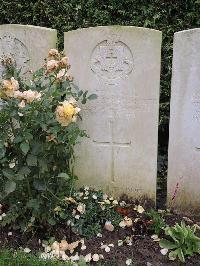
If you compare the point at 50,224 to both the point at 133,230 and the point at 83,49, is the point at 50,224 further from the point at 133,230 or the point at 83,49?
the point at 83,49

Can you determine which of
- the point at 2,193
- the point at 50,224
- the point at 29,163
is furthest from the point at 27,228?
the point at 29,163

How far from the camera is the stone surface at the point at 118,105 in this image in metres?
3.41

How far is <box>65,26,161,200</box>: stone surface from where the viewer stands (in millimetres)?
3410

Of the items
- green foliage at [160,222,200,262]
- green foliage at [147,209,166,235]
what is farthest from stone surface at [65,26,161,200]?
green foliage at [160,222,200,262]

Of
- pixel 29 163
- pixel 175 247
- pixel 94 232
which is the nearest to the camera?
pixel 29 163

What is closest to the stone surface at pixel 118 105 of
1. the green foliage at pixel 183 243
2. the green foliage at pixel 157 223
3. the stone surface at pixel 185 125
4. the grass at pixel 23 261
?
the stone surface at pixel 185 125

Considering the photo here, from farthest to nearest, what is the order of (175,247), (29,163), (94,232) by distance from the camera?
(94,232) → (175,247) → (29,163)

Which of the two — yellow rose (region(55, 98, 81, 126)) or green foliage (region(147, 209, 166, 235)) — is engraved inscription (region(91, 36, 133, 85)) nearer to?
yellow rose (region(55, 98, 81, 126))

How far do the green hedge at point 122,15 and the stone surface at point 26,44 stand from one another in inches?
59.6

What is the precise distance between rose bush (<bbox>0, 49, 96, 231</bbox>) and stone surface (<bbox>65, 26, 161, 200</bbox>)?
8.3 inches

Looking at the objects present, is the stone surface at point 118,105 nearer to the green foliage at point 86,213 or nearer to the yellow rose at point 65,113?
the green foliage at point 86,213

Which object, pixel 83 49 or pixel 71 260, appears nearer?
pixel 71 260

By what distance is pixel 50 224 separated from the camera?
3.32m

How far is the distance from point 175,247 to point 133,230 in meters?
0.36
